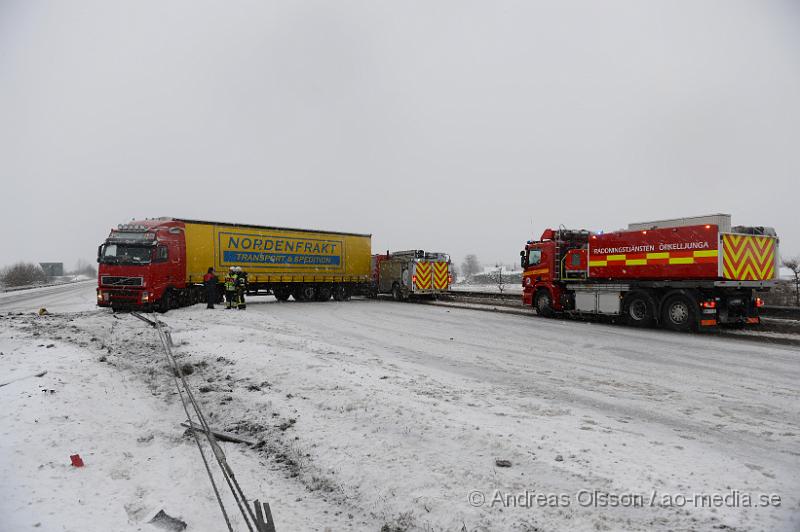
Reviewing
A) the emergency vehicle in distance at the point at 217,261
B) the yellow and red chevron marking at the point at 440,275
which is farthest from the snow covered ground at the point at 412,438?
the yellow and red chevron marking at the point at 440,275

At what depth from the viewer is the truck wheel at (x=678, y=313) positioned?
1285cm

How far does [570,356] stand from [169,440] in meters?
7.25

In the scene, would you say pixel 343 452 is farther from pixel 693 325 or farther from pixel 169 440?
pixel 693 325

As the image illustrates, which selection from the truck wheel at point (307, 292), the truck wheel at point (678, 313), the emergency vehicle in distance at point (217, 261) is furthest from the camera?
the truck wheel at point (307, 292)

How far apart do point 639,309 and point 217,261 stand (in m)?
16.6

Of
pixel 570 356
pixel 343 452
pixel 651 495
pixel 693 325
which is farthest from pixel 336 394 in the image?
pixel 693 325

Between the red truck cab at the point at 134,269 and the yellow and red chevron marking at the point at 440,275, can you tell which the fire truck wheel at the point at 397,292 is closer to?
the yellow and red chevron marking at the point at 440,275

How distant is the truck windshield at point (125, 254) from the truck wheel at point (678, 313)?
16.5 meters

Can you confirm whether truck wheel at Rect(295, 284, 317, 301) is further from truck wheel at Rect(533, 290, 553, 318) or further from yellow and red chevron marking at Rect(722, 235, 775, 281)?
yellow and red chevron marking at Rect(722, 235, 775, 281)

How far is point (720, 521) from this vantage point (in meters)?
3.12

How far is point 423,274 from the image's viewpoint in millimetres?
26672

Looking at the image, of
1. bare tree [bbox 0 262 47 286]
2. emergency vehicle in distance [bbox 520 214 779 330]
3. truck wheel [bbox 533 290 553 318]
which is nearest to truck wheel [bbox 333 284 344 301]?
truck wheel [bbox 533 290 553 318]

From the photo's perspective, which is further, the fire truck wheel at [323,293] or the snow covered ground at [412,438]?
the fire truck wheel at [323,293]

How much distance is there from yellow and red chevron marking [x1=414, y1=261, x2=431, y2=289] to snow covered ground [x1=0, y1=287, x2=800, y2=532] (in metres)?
17.2
